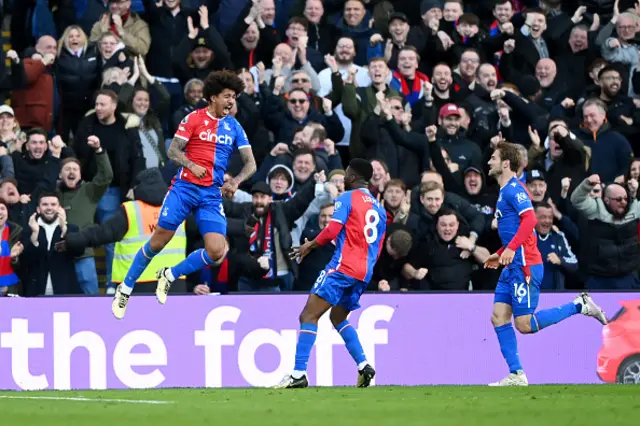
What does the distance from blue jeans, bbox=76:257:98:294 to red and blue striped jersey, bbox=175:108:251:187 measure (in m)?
3.86

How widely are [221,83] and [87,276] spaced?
4684mm

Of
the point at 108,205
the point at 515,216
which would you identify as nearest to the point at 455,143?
the point at 108,205

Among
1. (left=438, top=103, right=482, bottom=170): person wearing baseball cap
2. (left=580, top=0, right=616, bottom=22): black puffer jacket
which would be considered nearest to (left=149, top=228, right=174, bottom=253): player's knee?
(left=438, top=103, right=482, bottom=170): person wearing baseball cap

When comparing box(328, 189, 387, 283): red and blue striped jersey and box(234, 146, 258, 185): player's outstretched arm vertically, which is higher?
box(234, 146, 258, 185): player's outstretched arm

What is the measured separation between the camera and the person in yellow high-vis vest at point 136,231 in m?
16.0

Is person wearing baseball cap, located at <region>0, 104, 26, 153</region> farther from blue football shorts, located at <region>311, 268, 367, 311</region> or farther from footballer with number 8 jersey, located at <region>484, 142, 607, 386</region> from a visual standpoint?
footballer with number 8 jersey, located at <region>484, 142, 607, 386</region>

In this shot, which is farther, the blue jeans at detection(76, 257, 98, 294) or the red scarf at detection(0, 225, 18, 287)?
the blue jeans at detection(76, 257, 98, 294)

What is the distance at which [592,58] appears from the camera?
2112cm

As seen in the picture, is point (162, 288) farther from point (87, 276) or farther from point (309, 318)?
point (87, 276)

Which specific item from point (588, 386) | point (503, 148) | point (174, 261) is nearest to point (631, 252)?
point (588, 386)

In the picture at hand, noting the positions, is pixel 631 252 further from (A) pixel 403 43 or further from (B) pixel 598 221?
(A) pixel 403 43

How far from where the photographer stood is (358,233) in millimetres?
12977

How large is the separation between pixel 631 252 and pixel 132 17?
7.99 m

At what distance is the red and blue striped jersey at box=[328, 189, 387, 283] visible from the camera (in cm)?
1292
